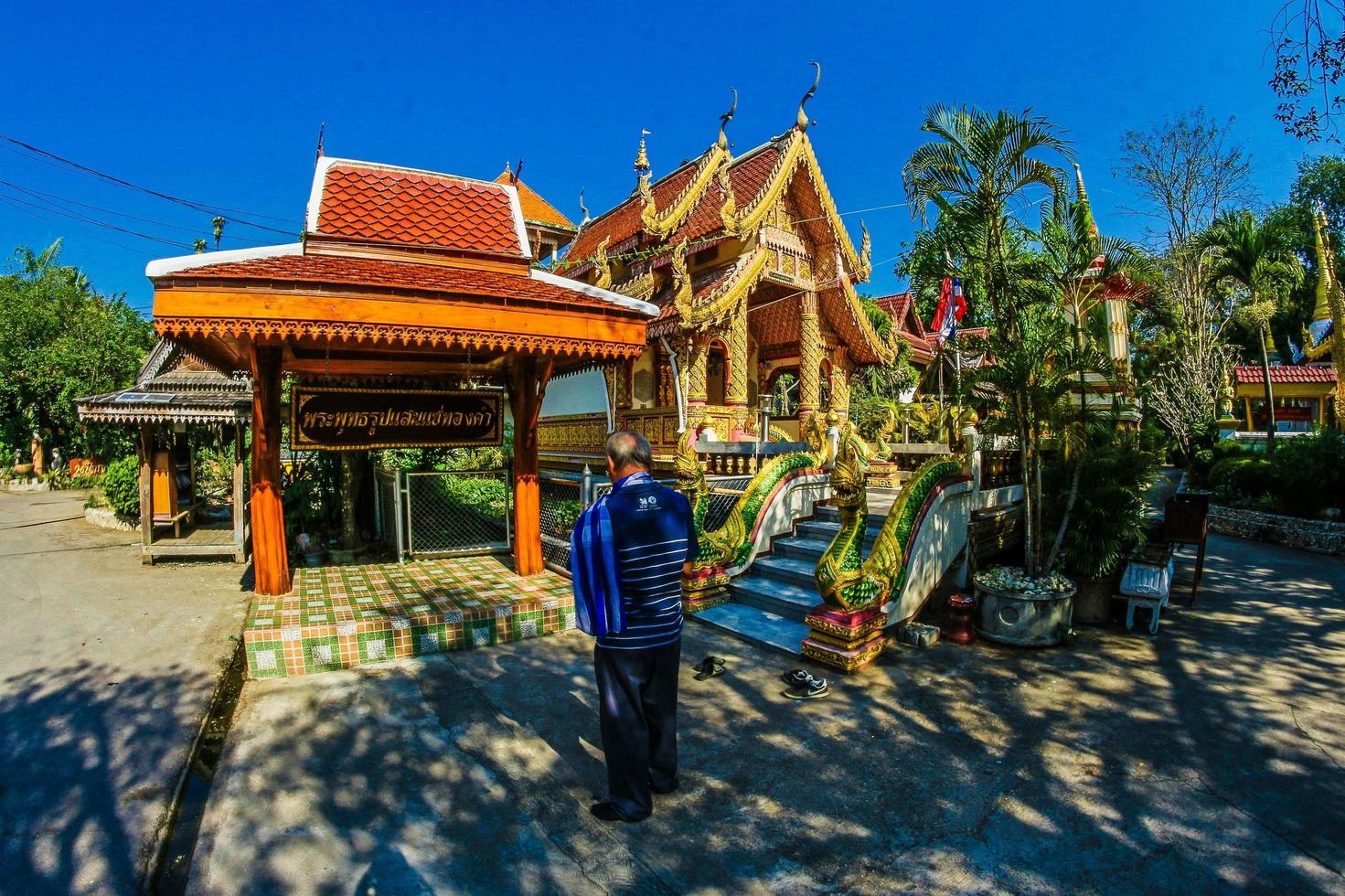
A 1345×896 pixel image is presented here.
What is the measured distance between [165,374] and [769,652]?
40.7 feet

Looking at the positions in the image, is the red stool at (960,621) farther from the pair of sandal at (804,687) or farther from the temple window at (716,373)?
the temple window at (716,373)

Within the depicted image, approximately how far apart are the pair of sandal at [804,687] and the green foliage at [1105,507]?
371 centimetres

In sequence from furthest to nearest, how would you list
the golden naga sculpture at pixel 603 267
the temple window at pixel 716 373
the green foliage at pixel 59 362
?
the green foliage at pixel 59 362 < the temple window at pixel 716 373 < the golden naga sculpture at pixel 603 267

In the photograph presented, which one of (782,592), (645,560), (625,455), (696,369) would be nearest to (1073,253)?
(782,592)

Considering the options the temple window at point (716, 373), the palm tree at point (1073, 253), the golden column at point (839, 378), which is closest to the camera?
the palm tree at point (1073, 253)

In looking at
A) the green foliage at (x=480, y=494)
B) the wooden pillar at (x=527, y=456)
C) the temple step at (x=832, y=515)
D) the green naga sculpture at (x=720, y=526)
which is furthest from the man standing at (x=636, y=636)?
the green foliage at (x=480, y=494)

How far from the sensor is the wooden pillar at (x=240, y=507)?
34.5 feet

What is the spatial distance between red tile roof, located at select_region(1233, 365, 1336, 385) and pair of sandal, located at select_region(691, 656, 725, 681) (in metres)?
31.2

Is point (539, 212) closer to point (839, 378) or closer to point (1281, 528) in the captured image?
point (839, 378)

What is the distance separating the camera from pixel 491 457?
20094 mm

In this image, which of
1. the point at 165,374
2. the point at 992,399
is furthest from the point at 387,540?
the point at 992,399

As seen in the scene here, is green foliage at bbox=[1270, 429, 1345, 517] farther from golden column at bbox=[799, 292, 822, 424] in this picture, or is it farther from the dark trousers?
the dark trousers

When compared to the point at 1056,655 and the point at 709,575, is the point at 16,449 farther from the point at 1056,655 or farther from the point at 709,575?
the point at 1056,655

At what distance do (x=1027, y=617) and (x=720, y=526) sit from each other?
12.5 feet
